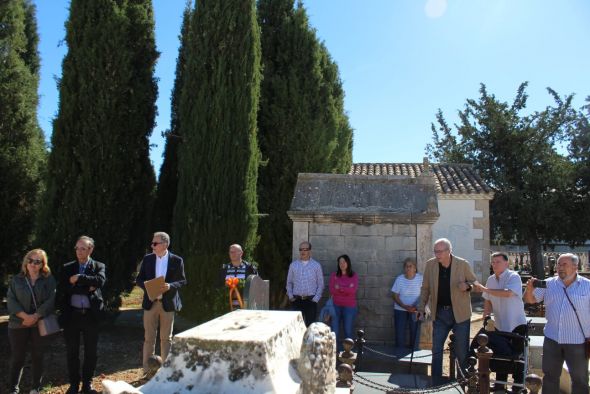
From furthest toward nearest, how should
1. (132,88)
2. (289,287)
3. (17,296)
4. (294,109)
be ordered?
(294,109), (132,88), (289,287), (17,296)

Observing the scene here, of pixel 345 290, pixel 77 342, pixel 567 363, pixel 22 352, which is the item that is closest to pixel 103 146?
pixel 77 342

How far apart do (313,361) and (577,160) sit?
23.8 m

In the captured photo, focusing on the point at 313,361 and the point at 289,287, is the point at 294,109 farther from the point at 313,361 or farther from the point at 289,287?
the point at 313,361

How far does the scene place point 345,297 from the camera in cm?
725

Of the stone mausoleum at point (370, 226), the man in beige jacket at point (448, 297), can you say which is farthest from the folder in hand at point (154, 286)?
the man in beige jacket at point (448, 297)

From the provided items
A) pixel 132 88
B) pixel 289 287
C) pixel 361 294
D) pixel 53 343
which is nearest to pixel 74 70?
pixel 132 88

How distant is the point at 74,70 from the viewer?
934 centimetres

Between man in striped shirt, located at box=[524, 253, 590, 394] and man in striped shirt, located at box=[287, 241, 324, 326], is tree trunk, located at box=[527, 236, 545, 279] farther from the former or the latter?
man in striped shirt, located at box=[524, 253, 590, 394]

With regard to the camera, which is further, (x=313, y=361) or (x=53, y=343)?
→ (x=53, y=343)

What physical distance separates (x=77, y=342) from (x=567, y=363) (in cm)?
533

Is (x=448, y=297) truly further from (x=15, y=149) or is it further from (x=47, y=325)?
(x=15, y=149)

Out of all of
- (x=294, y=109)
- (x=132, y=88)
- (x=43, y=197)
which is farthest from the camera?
(x=294, y=109)

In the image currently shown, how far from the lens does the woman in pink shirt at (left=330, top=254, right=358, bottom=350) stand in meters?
7.24

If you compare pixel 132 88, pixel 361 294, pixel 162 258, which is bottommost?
pixel 361 294
